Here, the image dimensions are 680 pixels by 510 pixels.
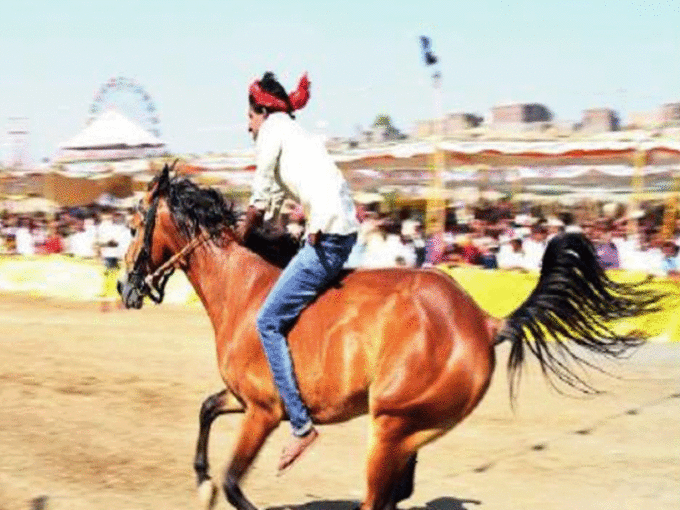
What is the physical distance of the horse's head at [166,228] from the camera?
661 cm

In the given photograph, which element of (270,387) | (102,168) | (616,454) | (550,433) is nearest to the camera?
(270,387)

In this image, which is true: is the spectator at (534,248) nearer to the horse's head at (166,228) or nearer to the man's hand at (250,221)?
the horse's head at (166,228)

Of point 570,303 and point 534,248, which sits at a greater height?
point 570,303

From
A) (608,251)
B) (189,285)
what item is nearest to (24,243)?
(189,285)

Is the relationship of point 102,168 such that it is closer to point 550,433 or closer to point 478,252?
point 478,252

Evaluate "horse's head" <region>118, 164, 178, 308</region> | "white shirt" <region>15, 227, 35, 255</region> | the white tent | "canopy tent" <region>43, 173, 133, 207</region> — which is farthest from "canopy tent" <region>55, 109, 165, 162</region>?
"horse's head" <region>118, 164, 178, 308</region>

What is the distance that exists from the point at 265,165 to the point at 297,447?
1.53m

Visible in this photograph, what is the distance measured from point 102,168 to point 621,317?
76.2 feet

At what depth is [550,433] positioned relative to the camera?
902 centimetres

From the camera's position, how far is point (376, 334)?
5.69 m

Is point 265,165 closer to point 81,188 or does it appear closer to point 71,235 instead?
point 71,235

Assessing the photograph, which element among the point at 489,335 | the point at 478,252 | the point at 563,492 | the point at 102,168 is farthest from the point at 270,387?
the point at 102,168

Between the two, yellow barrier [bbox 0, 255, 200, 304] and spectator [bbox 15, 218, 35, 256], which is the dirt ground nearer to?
yellow barrier [bbox 0, 255, 200, 304]

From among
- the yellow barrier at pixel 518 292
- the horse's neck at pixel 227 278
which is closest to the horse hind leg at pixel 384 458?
the horse's neck at pixel 227 278
